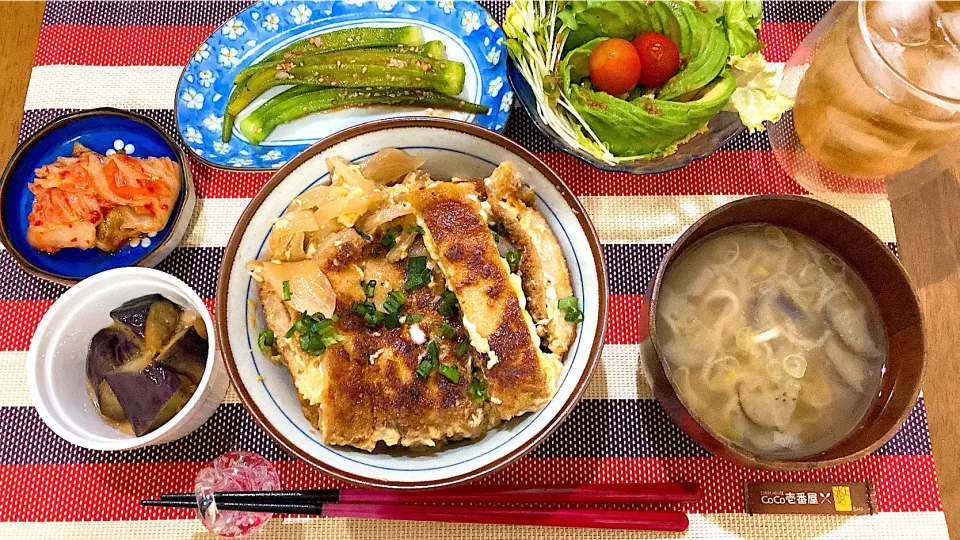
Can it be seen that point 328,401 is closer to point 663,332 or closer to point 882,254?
point 663,332

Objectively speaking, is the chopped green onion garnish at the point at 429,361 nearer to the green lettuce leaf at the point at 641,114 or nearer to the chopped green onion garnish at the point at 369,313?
the chopped green onion garnish at the point at 369,313

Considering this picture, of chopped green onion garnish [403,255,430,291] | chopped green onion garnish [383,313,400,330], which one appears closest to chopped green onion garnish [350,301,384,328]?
chopped green onion garnish [383,313,400,330]

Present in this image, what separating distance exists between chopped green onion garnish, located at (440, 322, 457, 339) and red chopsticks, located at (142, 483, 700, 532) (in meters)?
0.47

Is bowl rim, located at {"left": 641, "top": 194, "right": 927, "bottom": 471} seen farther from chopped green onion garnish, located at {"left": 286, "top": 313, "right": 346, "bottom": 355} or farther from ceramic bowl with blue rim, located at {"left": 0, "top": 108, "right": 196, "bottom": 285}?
ceramic bowl with blue rim, located at {"left": 0, "top": 108, "right": 196, "bottom": 285}

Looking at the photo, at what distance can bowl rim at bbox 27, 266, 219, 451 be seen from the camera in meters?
1.73

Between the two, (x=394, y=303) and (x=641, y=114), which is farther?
(x=641, y=114)

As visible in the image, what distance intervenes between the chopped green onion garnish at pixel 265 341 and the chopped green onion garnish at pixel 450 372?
18.6 inches

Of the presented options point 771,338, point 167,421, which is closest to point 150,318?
point 167,421

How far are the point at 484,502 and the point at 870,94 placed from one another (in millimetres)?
1659

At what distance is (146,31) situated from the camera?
8.00ft

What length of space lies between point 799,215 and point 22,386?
2448mm

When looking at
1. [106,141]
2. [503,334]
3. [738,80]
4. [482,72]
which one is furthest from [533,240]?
[106,141]

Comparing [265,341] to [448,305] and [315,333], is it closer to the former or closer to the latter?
[315,333]

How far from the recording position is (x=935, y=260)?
220cm
